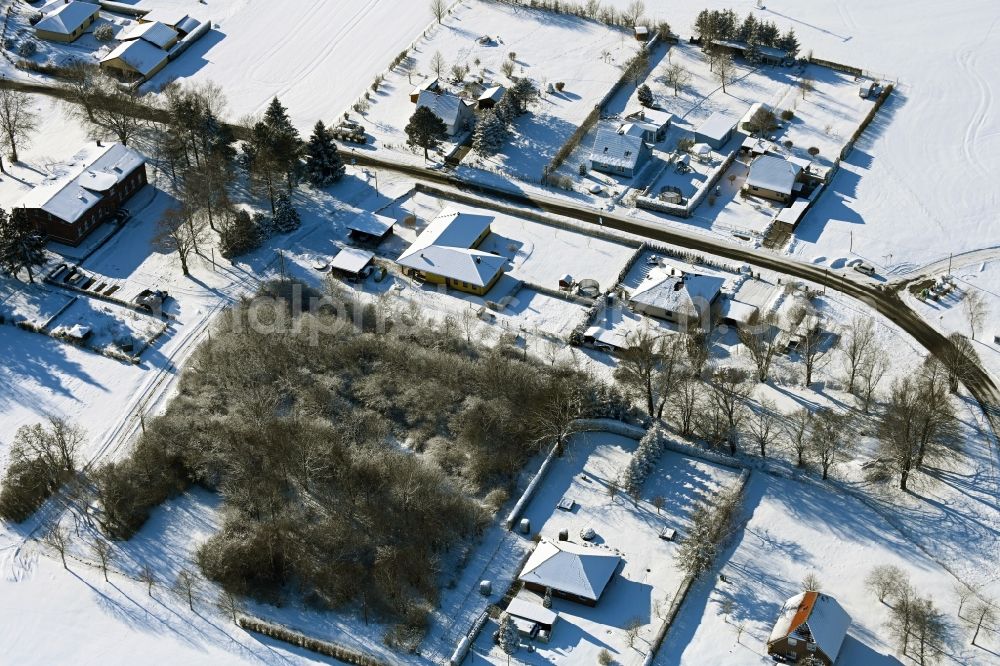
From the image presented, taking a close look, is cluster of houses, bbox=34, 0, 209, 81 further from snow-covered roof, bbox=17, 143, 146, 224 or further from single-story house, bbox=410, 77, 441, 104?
single-story house, bbox=410, 77, 441, 104

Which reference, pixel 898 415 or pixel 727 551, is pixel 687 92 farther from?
pixel 727 551

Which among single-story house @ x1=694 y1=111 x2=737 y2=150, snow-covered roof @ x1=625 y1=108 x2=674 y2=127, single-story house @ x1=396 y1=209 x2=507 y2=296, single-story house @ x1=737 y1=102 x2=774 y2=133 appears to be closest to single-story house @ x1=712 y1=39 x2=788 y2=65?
single-story house @ x1=737 y1=102 x2=774 y2=133

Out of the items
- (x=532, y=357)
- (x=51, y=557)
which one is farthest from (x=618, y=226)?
(x=51, y=557)

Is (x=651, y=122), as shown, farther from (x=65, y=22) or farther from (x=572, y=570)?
(x=65, y=22)

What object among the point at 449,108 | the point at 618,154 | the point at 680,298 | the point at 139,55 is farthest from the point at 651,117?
the point at 139,55

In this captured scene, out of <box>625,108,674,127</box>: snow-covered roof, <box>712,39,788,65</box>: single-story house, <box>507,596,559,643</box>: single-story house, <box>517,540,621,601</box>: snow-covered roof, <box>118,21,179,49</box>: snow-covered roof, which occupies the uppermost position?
<box>712,39,788,65</box>: single-story house

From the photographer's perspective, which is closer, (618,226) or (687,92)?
(618,226)

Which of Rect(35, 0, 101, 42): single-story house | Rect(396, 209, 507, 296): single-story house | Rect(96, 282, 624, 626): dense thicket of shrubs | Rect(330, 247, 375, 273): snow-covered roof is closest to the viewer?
Rect(96, 282, 624, 626): dense thicket of shrubs
